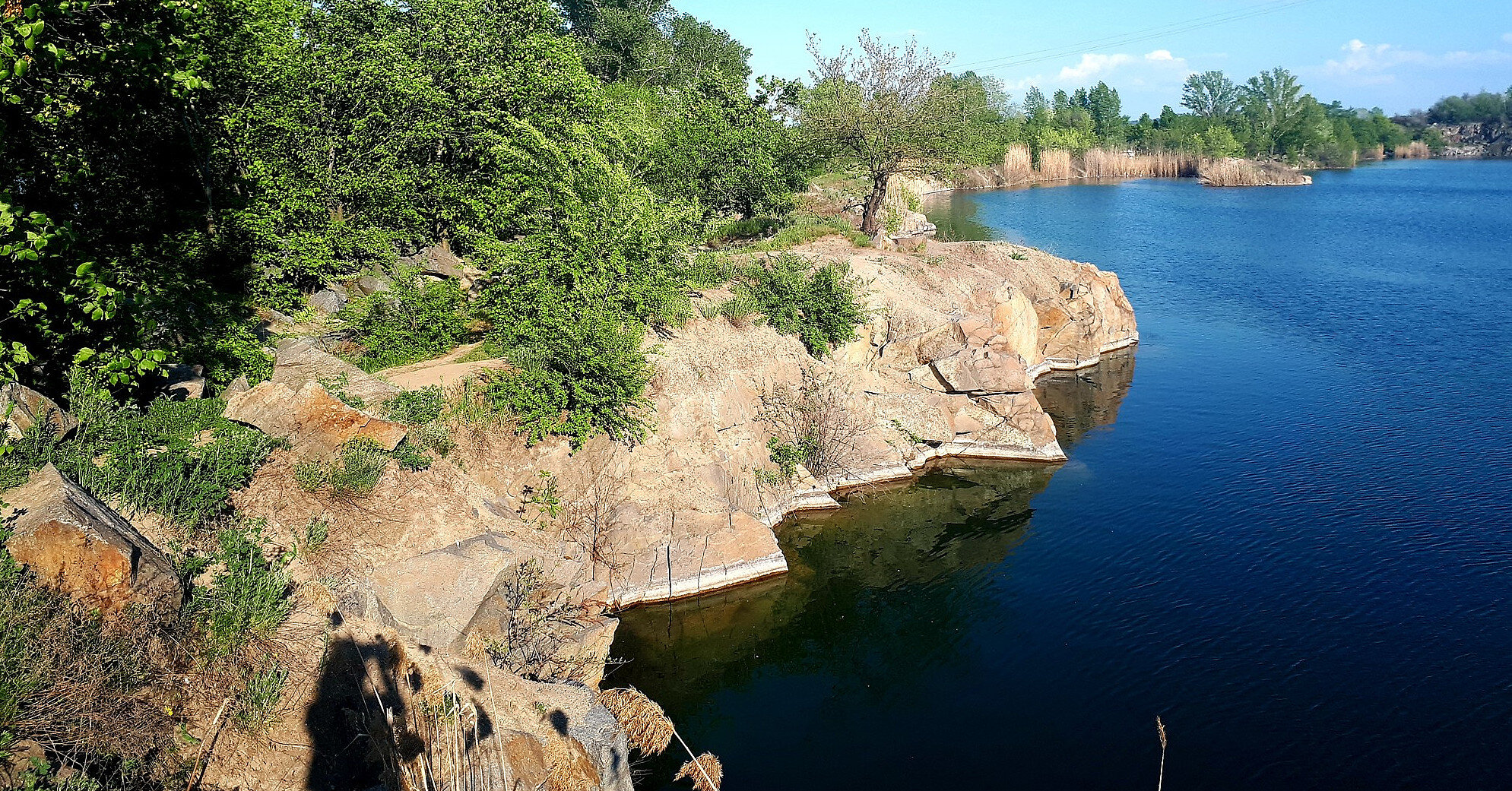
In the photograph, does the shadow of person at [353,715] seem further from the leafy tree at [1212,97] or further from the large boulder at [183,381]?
the leafy tree at [1212,97]

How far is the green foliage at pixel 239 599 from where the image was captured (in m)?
11.2

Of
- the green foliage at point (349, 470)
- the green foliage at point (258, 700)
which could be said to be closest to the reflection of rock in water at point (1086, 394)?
the green foliage at point (349, 470)

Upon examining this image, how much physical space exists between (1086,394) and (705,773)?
24.3 m

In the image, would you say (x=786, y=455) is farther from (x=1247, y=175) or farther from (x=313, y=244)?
(x=1247, y=175)

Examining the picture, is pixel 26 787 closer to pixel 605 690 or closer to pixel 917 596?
pixel 605 690

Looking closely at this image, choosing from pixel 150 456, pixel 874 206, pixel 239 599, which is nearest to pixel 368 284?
pixel 150 456

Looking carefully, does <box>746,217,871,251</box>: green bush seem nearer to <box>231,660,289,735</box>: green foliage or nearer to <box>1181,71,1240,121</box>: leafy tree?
<box>231,660,289,735</box>: green foliage

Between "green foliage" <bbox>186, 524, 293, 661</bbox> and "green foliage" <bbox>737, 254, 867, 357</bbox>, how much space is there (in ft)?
54.3

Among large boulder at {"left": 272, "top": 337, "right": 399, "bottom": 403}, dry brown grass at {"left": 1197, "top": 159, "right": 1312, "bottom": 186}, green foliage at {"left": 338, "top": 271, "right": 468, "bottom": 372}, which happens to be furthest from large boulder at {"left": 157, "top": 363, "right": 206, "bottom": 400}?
dry brown grass at {"left": 1197, "top": 159, "right": 1312, "bottom": 186}

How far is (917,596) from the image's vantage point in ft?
64.7

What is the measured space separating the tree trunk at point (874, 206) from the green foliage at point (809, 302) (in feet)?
38.8

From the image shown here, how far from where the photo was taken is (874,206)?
131 ft

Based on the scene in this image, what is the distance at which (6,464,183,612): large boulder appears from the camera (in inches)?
387

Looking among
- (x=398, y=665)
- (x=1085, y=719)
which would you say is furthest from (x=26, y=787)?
(x=1085, y=719)
